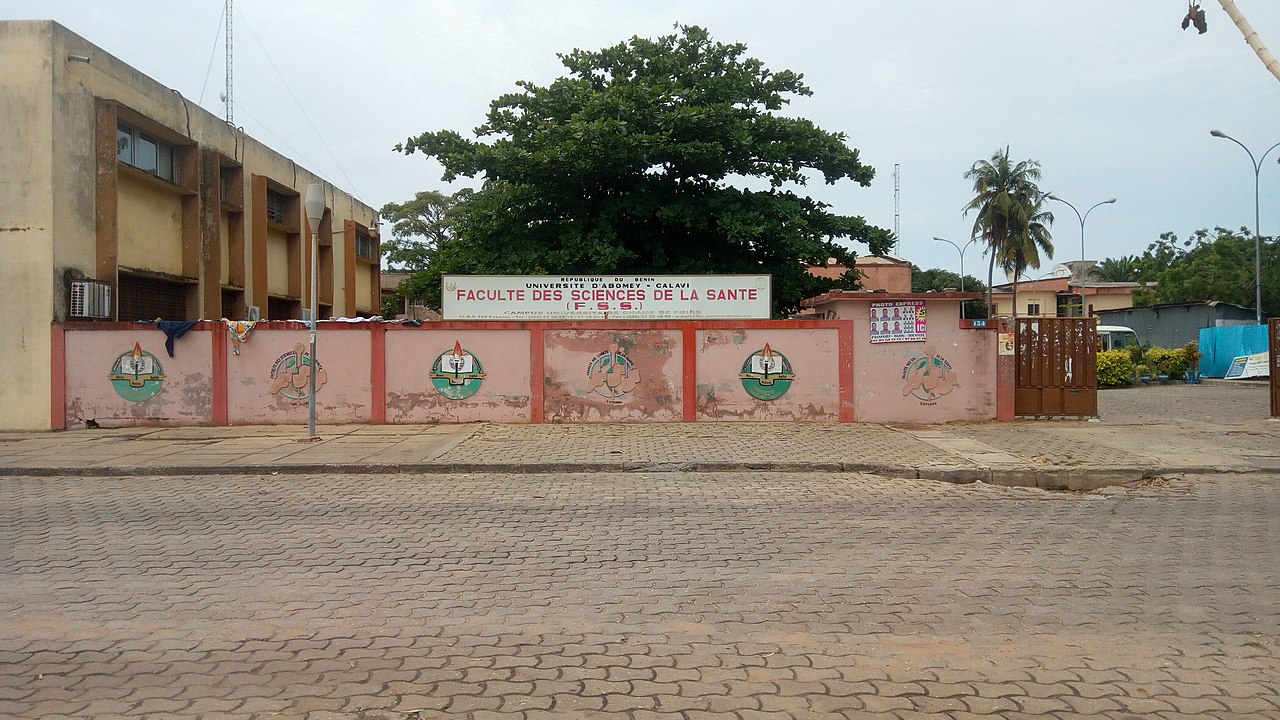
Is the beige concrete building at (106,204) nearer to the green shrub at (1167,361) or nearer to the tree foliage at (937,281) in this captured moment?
the green shrub at (1167,361)

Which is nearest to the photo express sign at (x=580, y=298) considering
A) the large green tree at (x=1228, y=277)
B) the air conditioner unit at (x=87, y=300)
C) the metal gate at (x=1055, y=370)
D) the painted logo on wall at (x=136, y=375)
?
the metal gate at (x=1055, y=370)

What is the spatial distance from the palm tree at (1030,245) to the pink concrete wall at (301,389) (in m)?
45.1

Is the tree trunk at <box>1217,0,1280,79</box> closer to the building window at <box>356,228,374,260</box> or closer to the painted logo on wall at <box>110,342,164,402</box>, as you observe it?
the painted logo on wall at <box>110,342,164,402</box>

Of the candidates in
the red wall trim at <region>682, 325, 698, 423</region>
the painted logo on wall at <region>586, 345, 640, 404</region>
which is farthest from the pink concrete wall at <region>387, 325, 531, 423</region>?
the red wall trim at <region>682, 325, 698, 423</region>

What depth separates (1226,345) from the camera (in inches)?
1379

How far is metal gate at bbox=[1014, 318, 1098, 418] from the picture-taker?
16.9 m

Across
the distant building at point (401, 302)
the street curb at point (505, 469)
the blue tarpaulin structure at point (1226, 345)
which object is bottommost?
the street curb at point (505, 469)

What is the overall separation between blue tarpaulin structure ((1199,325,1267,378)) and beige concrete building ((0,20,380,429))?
34.2 meters

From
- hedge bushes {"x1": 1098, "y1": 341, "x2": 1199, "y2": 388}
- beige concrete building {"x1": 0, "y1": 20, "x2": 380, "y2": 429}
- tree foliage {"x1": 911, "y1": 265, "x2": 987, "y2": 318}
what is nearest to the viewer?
beige concrete building {"x1": 0, "y1": 20, "x2": 380, "y2": 429}

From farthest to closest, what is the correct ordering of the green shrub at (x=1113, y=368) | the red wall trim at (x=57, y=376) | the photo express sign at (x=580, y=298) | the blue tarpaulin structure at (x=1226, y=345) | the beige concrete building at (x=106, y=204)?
the blue tarpaulin structure at (x=1226, y=345) → the green shrub at (x=1113, y=368) → the photo express sign at (x=580, y=298) → the red wall trim at (x=57, y=376) → the beige concrete building at (x=106, y=204)

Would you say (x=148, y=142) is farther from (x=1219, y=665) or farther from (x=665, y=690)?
(x=1219, y=665)

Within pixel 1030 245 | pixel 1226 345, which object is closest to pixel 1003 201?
pixel 1030 245

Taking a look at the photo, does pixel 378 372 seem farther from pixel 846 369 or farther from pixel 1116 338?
pixel 1116 338

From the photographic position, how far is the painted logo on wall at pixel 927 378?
16.9 metres
